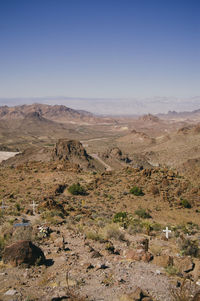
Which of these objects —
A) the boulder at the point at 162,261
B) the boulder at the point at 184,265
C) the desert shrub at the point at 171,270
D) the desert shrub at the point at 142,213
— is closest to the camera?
the desert shrub at the point at 171,270

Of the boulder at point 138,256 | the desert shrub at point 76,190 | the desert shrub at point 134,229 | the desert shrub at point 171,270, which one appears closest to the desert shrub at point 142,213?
the desert shrub at point 134,229

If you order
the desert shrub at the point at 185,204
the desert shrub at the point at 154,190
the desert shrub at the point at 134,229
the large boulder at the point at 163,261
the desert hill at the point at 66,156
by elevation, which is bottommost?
the desert hill at the point at 66,156

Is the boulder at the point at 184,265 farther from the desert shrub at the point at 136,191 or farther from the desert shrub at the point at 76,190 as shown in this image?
the desert shrub at the point at 76,190

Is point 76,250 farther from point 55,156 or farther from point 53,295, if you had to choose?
point 55,156

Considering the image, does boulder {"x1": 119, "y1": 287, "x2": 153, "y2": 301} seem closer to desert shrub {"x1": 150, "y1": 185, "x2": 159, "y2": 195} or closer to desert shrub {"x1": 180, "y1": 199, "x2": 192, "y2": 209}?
desert shrub {"x1": 180, "y1": 199, "x2": 192, "y2": 209}

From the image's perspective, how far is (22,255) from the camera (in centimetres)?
729

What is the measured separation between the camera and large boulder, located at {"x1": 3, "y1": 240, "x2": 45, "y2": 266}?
728 centimetres

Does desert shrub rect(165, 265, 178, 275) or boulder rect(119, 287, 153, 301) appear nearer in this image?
boulder rect(119, 287, 153, 301)

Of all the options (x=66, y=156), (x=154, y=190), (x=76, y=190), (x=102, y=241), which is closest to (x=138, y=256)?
(x=102, y=241)

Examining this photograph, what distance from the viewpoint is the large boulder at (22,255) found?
7.28 metres

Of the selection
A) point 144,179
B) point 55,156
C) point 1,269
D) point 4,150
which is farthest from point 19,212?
point 4,150

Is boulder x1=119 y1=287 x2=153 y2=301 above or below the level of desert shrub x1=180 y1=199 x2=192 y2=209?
above

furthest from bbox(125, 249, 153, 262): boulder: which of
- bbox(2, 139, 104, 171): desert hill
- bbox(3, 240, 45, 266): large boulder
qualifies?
bbox(2, 139, 104, 171): desert hill

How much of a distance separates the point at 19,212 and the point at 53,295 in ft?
34.2
